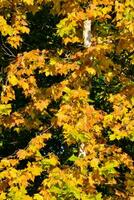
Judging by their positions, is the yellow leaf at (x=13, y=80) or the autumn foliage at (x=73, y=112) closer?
the autumn foliage at (x=73, y=112)

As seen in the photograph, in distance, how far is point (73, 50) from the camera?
411 inches

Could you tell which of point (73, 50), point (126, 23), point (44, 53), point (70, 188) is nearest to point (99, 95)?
point (73, 50)

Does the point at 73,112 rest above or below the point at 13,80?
below

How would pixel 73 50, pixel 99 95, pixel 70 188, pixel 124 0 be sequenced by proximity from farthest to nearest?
1. pixel 99 95
2. pixel 73 50
3. pixel 124 0
4. pixel 70 188

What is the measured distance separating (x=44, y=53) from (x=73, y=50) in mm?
1142

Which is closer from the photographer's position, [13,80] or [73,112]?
[73,112]

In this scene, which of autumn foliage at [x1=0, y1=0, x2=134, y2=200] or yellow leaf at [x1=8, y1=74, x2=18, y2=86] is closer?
autumn foliage at [x1=0, y1=0, x2=134, y2=200]

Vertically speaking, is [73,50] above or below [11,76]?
above

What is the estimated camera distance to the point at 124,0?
9.30 m

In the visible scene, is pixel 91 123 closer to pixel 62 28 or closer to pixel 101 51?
pixel 101 51

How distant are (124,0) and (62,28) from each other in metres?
1.51

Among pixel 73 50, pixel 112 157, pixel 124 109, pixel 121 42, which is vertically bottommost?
pixel 112 157

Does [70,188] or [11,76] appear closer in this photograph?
[70,188]

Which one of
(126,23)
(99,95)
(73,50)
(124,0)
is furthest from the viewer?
(99,95)
